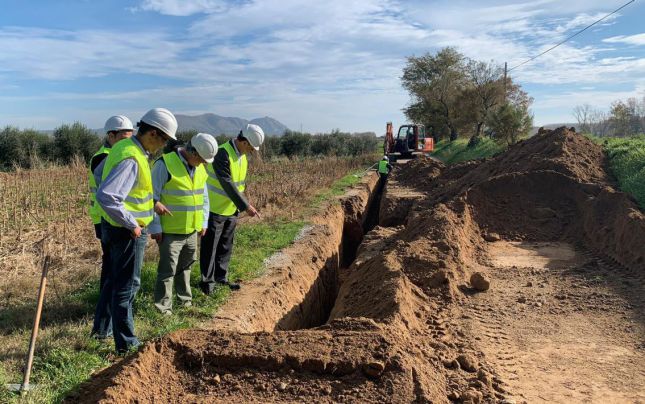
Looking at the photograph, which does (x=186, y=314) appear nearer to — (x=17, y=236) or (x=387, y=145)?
(x=17, y=236)

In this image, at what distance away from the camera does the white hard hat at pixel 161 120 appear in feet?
11.7

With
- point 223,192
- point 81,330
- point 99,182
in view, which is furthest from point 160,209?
point 81,330

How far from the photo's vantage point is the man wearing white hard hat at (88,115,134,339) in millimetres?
Result: 3986

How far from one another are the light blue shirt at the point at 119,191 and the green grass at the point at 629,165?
25.7 feet

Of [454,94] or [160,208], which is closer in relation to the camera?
[160,208]

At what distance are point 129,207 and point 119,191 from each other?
0.74 ft

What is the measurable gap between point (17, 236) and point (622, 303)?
355 inches

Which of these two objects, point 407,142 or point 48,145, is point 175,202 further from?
point 48,145

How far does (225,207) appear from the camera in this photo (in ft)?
17.5

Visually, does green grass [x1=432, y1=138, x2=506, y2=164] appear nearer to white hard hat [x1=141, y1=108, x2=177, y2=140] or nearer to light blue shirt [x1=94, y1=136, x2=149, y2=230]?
white hard hat [x1=141, y1=108, x2=177, y2=140]

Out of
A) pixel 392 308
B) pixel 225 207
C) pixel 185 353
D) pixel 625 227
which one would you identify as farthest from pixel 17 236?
pixel 625 227

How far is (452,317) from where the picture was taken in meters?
4.71

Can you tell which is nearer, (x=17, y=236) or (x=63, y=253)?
(x=63, y=253)

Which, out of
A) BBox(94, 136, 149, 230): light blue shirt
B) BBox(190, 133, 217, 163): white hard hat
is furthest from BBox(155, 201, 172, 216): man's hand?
BBox(94, 136, 149, 230): light blue shirt
